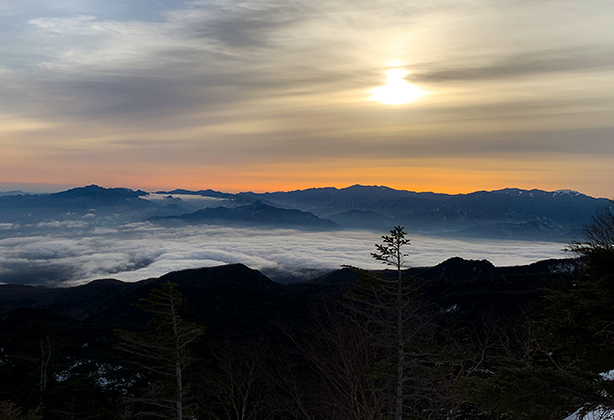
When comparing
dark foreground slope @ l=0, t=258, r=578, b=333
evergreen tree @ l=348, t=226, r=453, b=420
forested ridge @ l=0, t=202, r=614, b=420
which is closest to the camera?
forested ridge @ l=0, t=202, r=614, b=420

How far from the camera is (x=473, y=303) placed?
122 metres

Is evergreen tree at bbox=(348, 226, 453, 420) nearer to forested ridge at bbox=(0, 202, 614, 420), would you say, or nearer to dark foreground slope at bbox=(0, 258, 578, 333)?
forested ridge at bbox=(0, 202, 614, 420)

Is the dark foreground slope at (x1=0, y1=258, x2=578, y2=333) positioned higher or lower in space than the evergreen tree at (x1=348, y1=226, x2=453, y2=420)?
lower

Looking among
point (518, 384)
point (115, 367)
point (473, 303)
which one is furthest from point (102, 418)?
point (473, 303)

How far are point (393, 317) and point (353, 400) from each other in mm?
4441

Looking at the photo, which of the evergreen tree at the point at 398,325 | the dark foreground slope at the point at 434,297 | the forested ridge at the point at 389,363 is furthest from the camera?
the dark foreground slope at the point at 434,297

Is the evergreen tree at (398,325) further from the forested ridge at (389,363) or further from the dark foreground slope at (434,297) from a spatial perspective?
the dark foreground slope at (434,297)

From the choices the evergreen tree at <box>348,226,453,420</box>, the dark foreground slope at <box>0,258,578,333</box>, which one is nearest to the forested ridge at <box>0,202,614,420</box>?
the evergreen tree at <box>348,226,453,420</box>

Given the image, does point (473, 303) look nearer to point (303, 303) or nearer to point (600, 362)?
point (303, 303)

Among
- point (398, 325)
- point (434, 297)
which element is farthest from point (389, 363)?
point (434, 297)

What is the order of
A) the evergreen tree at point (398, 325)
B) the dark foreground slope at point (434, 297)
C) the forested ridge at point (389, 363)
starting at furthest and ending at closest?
the dark foreground slope at point (434, 297), the evergreen tree at point (398, 325), the forested ridge at point (389, 363)

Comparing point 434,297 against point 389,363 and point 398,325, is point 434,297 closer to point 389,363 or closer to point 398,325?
point 389,363

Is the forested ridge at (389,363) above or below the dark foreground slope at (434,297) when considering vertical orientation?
above

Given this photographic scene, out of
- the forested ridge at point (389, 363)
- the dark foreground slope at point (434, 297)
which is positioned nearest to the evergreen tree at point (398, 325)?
the forested ridge at point (389, 363)
